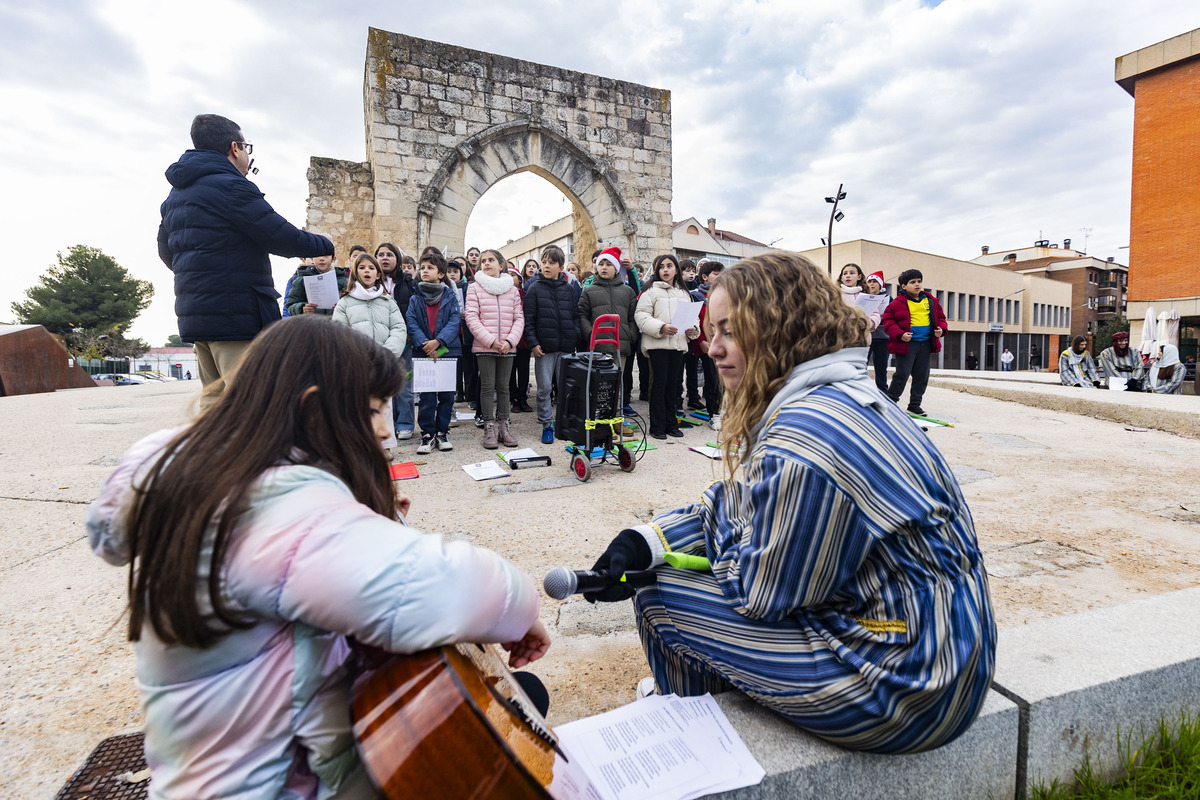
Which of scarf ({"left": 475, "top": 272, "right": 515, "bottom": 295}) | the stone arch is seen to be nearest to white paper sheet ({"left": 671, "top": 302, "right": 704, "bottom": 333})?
scarf ({"left": 475, "top": 272, "right": 515, "bottom": 295})

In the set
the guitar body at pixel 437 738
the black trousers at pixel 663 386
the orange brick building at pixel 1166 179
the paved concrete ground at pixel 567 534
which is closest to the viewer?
the guitar body at pixel 437 738

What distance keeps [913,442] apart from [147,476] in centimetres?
147

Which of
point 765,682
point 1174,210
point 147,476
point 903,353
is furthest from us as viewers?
point 1174,210

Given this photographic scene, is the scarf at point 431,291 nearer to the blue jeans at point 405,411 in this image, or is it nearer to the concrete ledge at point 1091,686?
the blue jeans at point 405,411

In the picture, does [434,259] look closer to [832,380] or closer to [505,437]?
[505,437]

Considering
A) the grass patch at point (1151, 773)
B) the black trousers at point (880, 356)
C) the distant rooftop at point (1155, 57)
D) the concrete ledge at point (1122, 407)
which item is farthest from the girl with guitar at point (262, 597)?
the distant rooftop at point (1155, 57)

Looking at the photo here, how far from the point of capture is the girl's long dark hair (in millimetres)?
831

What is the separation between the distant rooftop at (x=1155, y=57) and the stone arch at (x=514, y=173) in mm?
21311

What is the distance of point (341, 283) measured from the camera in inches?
240

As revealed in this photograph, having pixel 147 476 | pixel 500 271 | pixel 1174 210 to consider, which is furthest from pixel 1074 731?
pixel 1174 210

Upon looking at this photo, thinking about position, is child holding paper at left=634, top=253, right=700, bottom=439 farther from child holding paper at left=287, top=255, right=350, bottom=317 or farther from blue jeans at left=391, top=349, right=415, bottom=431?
child holding paper at left=287, top=255, right=350, bottom=317

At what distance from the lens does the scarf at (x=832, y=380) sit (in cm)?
134

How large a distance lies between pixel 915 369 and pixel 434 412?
587 centimetres

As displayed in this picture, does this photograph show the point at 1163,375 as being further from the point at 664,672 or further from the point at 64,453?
the point at 64,453
